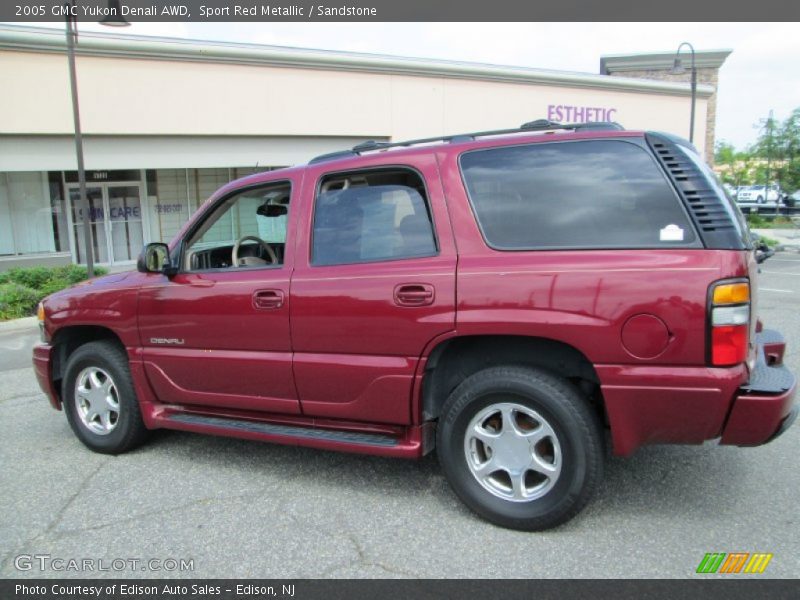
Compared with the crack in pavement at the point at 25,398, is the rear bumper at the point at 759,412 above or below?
above

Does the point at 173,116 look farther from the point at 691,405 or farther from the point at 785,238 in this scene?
the point at 785,238

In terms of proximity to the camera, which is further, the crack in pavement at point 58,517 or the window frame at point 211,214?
the window frame at point 211,214

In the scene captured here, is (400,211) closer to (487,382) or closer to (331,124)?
(487,382)

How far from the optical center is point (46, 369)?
463 cm

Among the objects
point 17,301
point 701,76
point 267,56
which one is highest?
point 701,76

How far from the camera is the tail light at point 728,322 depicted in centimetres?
276

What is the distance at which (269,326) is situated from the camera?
3670 millimetres

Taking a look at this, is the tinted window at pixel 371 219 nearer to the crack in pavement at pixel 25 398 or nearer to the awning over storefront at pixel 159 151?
the crack in pavement at pixel 25 398

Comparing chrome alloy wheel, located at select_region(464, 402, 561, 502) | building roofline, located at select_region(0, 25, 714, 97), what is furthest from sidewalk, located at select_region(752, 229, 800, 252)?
chrome alloy wheel, located at select_region(464, 402, 561, 502)

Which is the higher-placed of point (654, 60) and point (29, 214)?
point (654, 60)

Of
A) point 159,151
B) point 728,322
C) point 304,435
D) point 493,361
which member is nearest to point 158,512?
point 304,435

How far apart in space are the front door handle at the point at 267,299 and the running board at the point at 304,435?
735 mm

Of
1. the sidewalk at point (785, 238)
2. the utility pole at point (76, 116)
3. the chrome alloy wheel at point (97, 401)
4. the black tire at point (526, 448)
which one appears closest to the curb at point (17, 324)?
the utility pole at point (76, 116)

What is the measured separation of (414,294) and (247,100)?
47.2 ft
